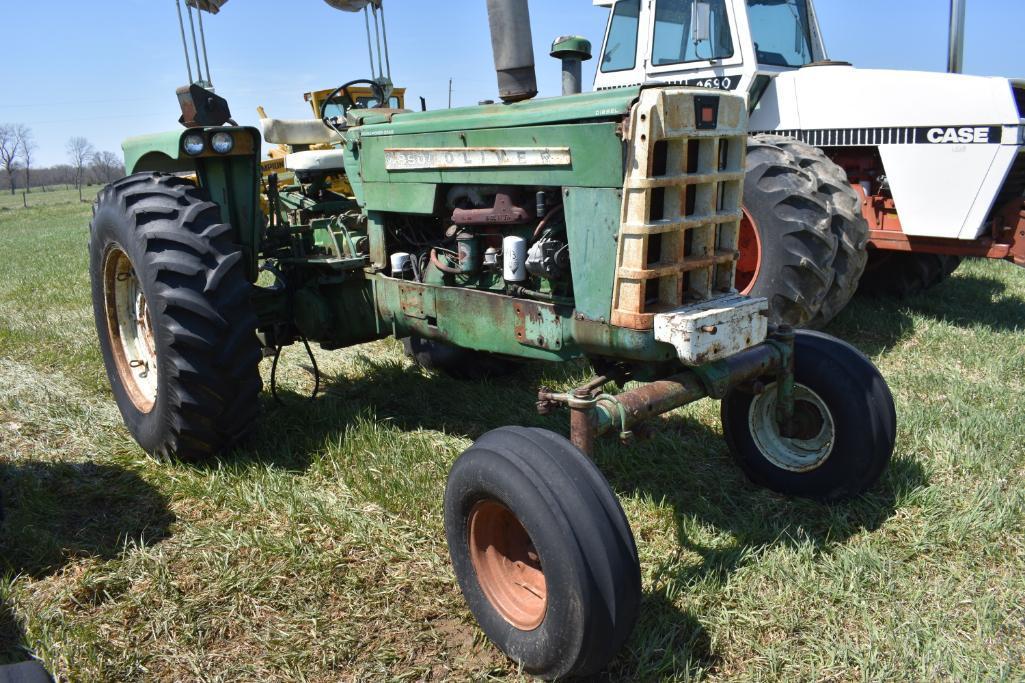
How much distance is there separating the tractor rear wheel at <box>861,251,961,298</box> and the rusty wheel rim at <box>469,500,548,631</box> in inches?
195

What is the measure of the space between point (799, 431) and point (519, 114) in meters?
1.70

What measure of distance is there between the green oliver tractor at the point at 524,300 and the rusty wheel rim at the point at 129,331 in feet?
0.05

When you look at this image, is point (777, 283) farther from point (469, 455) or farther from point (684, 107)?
point (469, 455)

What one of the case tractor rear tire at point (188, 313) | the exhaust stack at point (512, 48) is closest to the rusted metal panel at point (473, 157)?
the exhaust stack at point (512, 48)

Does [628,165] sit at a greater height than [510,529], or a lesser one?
greater

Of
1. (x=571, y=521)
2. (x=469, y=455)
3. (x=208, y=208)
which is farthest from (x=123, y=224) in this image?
(x=571, y=521)

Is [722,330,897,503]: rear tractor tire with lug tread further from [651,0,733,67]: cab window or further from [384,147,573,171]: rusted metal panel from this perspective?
[651,0,733,67]: cab window

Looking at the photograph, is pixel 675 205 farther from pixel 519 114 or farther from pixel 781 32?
pixel 781 32

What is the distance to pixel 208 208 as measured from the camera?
347cm

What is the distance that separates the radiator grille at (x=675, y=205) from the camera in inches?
96.3

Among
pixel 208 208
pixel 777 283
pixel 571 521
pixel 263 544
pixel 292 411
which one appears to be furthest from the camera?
pixel 777 283

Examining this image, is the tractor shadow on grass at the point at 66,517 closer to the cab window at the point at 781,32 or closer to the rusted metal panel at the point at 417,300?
the rusted metal panel at the point at 417,300

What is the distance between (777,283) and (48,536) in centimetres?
381

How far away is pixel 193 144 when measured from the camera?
3.73 metres
